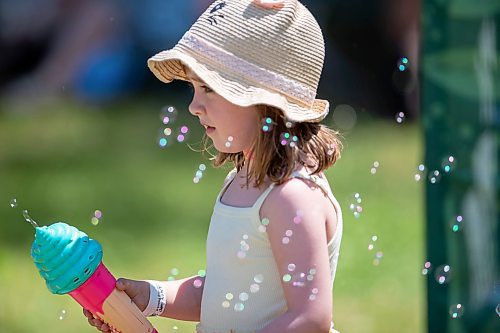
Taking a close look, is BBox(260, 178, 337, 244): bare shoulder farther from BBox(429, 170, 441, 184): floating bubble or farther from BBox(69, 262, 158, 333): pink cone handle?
BBox(429, 170, 441, 184): floating bubble

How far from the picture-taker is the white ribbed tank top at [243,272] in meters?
2.28

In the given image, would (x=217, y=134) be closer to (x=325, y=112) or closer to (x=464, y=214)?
(x=325, y=112)

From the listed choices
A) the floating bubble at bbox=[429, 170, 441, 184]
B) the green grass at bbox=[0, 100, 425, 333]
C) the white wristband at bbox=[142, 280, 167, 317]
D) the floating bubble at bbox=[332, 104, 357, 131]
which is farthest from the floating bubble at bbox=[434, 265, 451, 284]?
the floating bubble at bbox=[332, 104, 357, 131]

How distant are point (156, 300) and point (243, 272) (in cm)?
23

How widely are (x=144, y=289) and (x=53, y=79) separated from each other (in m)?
6.22

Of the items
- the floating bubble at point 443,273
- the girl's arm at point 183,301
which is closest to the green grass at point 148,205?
the floating bubble at point 443,273

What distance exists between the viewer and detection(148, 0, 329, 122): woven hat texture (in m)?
2.26

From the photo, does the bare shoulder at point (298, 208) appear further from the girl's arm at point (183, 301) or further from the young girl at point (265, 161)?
the girl's arm at point (183, 301)

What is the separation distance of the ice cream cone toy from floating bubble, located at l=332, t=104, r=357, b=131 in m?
5.13

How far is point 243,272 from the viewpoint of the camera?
2.30m

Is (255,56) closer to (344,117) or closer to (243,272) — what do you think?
(243,272)

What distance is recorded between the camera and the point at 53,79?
8477 mm

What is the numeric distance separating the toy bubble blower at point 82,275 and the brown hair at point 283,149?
0.33m

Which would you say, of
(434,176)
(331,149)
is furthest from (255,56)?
(434,176)
